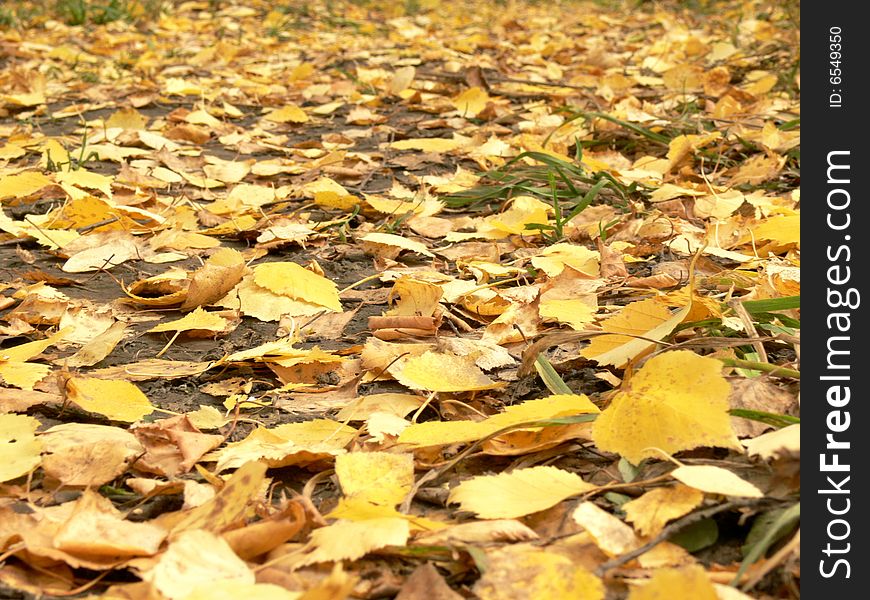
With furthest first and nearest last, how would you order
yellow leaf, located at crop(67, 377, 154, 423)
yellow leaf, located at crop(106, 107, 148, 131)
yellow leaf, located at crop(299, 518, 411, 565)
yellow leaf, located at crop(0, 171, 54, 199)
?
yellow leaf, located at crop(106, 107, 148, 131), yellow leaf, located at crop(0, 171, 54, 199), yellow leaf, located at crop(67, 377, 154, 423), yellow leaf, located at crop(299, 518, 411, 565)

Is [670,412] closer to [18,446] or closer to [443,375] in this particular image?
[443,375]

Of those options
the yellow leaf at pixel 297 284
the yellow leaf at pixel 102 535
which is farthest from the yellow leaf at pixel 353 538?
the yellow leaf at pixel 297 284

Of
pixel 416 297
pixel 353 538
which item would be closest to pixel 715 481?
pixel 353 538

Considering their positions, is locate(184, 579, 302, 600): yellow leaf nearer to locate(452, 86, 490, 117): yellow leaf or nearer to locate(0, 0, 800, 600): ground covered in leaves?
locate(0, 0, 800, 600): ground covered in leaves

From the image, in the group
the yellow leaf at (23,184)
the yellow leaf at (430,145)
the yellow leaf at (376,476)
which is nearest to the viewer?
the yellow leaf at (376,476)

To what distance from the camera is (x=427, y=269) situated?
62.1 inches

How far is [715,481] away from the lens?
2.43 feet

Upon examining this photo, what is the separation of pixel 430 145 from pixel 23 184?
987 mm

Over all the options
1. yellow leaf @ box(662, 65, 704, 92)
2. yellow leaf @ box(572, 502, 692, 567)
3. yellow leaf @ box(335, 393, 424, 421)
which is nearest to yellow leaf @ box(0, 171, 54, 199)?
yellow leaf @ box(335, 393, 424, 421)

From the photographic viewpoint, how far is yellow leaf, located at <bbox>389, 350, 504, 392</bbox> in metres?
1.04

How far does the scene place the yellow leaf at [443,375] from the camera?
104 cm

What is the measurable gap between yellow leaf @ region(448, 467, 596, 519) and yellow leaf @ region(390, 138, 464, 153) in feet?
5.16

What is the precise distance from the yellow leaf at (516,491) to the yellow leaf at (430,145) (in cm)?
157

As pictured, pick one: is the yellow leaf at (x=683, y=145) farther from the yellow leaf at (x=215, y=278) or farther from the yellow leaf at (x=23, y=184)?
the yellow leaf at (x=23, y=184)
